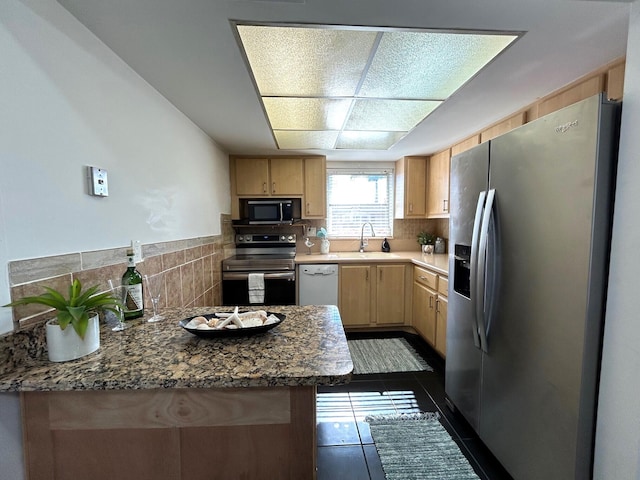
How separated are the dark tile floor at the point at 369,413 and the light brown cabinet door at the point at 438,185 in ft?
5.35

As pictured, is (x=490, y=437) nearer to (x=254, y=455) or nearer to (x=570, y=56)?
(x=254, y=455)

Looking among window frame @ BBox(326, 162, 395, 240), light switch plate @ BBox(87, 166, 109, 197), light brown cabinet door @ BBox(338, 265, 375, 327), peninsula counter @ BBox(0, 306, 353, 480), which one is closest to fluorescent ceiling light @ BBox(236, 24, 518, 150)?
light switch plate @ BBox(87, 166, 109, 197)

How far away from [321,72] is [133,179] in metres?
1.16

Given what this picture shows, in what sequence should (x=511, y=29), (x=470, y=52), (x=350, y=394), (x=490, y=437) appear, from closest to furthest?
(x=511, y=29), (x=470, y=52), (x=490, y=437), (x=350, y=394)

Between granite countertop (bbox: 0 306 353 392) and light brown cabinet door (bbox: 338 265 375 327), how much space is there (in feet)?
6.87

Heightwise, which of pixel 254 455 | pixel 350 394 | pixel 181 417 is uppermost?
pixel 181 417

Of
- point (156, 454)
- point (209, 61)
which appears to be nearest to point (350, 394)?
point (156, 454)

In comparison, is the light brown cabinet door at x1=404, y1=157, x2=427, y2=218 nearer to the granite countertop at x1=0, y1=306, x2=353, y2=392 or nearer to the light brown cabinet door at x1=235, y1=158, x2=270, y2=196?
the light brown cabinet door at x1=235, y1=158, x2=270, y2=196

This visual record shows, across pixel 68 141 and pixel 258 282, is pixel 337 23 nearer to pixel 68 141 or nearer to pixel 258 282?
pixel 68 141

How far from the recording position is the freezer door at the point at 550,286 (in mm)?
996

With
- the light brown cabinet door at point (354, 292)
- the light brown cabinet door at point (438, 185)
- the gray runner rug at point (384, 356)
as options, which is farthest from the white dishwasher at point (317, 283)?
the light brown cabinet door at point (438, 185)

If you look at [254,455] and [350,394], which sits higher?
[254,455]

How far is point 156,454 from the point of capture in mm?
809

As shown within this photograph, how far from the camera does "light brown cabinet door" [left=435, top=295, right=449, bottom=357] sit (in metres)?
2.46
